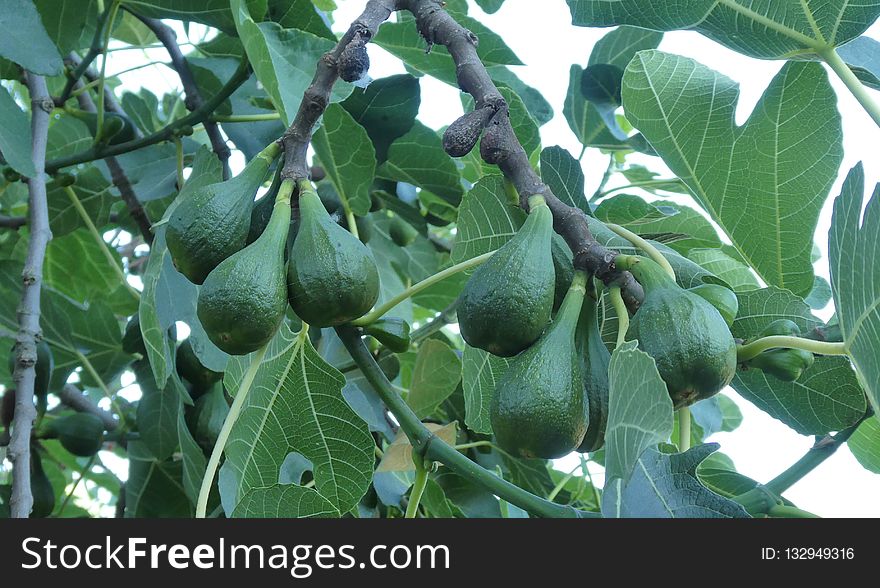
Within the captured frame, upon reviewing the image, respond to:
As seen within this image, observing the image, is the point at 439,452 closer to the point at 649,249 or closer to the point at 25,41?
the point at 649,249

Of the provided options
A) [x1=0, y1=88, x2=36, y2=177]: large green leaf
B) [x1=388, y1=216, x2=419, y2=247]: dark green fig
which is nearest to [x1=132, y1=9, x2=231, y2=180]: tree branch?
[x1=0, y1=88, x2=36, y2=177]: large green leaf

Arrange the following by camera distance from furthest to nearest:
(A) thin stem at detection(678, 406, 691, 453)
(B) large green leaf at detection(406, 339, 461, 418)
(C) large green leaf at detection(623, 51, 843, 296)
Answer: (B) large green leaf at detection(406, 339, 461, 418), (C) large green leaf at detection(623, 51, 843, 296), (A) thin stem at detection(678, 406, 691, 453)

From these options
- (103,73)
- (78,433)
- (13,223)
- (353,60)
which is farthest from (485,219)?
(13,223)

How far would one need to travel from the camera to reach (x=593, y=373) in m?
0.90

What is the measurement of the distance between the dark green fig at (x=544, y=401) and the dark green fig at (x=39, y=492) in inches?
38.7

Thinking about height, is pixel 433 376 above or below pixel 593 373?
above

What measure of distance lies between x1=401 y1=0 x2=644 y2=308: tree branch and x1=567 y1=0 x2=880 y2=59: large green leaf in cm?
15

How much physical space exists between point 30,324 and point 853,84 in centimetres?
114

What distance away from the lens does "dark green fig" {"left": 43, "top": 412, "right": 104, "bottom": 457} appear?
1.57m

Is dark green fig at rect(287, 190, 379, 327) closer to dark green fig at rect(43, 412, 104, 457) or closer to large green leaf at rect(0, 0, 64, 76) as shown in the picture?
large green leaf at rect(0, 0, 64, 76)

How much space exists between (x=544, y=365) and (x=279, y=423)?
0.44 m
